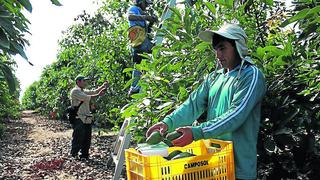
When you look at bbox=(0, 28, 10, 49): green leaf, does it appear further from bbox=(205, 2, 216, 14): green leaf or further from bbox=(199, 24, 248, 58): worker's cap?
bbox=(205, 2, 216, 14): green leaf

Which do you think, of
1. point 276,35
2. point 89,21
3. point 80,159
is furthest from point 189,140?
point 89,21

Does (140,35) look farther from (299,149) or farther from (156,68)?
(299,149)

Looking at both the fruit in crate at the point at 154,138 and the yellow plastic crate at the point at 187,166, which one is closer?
the yellow plastic crate at the point at 187,166

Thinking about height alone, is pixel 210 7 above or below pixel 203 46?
above

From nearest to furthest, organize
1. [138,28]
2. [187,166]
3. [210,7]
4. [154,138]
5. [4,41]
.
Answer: [4,41], [187,166], [154,138], [210,7], [138,28]

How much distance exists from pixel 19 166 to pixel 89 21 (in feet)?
25.7

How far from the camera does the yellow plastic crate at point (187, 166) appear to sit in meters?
2.12

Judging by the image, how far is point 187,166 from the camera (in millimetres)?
2205

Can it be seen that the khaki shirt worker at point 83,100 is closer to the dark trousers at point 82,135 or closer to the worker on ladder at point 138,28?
the dark trousers at point 82,135

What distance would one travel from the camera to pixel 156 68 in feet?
13.3

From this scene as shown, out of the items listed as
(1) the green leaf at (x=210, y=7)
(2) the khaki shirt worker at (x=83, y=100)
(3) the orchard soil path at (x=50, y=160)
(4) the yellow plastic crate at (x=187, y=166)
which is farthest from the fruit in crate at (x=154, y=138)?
(2) the khaki shirt worker at (x=83, y=100)

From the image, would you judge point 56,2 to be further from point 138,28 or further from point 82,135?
point 82,135

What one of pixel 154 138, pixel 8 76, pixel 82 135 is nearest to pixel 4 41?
pixel 8 76

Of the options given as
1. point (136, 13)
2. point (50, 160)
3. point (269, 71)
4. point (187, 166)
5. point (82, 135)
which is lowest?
point (50, 160)
